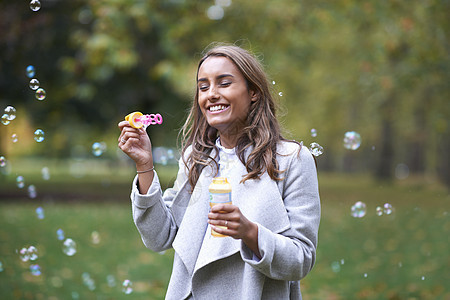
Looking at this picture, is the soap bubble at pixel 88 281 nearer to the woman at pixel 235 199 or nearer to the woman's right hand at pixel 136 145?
the woman at pixel 235 199

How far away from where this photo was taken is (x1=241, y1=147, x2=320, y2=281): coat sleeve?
6.10 feet

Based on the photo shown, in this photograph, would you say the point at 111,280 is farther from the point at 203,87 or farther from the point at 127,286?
the point at 203,87

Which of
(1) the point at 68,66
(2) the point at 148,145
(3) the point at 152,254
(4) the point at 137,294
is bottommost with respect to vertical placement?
(3) the point at 152,254

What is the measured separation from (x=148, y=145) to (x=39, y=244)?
6.58 metres

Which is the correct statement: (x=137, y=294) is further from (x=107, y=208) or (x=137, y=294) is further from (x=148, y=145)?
(x=107, y=208)

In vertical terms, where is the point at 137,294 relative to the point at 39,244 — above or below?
above

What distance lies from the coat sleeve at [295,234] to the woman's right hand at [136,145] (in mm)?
583

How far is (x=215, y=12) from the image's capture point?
9203mm

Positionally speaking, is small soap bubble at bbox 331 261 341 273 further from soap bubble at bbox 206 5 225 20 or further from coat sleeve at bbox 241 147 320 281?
coat sleeve at bbox 241 147 320 281

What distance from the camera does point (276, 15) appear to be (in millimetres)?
9320

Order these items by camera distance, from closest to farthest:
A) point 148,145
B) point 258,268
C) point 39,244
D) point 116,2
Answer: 1. point 258,268
2. point 148,145
3. point 116,2
4. point 39,244

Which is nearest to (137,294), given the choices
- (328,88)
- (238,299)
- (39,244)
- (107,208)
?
(39,244)

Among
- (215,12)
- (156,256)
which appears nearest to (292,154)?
(156,256)

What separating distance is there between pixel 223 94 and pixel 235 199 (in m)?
0.43
